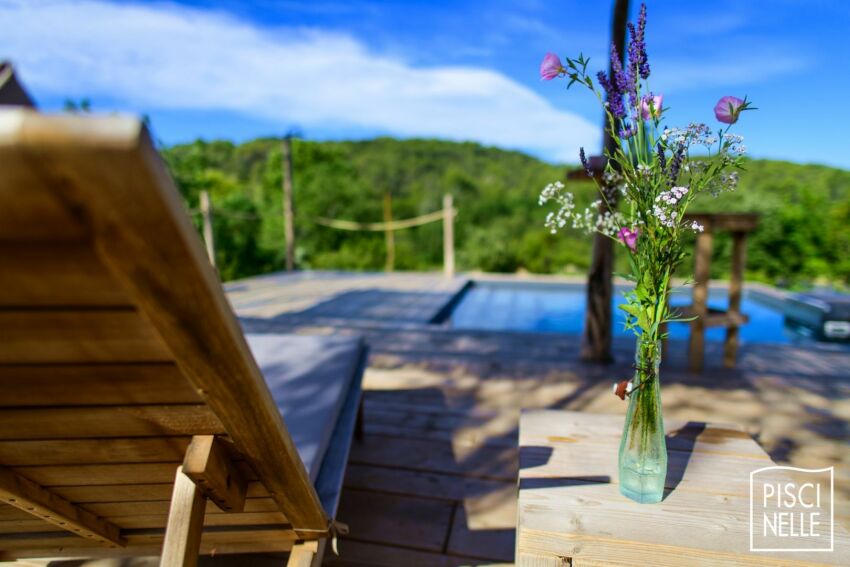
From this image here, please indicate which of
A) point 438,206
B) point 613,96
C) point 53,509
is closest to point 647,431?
point 613,96

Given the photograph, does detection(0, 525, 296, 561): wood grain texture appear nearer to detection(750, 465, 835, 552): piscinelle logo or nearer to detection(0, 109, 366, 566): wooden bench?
detection(0, 109, 366, 566): wooden bench

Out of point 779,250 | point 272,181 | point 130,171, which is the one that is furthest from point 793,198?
point 272,181

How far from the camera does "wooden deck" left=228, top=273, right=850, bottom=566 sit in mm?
1400

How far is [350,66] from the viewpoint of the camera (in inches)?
835

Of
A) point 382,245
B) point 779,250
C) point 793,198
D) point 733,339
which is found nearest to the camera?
point 733,339

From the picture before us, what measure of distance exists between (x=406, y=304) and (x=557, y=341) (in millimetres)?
2196

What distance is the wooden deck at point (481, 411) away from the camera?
140cm

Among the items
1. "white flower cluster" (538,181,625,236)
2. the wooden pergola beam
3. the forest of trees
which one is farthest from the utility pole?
the wooden pergola beam

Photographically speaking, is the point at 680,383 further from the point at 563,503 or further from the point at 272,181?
the point at 272,181

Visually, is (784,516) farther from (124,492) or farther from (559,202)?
(124,492)

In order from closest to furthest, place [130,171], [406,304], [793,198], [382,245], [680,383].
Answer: [130,171]
[680,383]
[406,304]
[793,198]
[382,245]

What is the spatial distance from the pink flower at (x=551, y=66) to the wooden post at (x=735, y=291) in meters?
2.28

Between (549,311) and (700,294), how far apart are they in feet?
13.4

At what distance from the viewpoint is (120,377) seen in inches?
20.8
